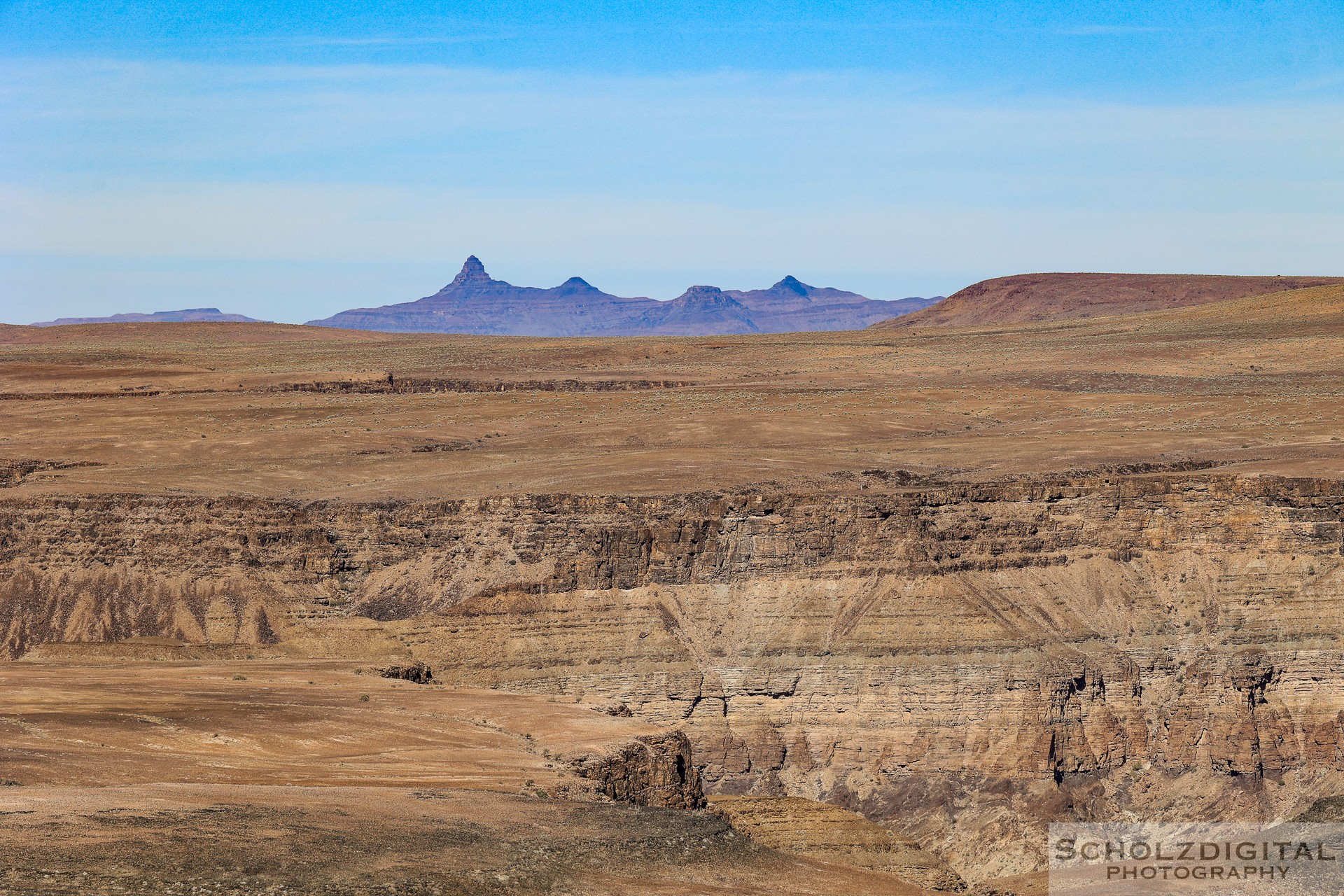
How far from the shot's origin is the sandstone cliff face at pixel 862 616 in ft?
196

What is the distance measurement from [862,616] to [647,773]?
23594mm

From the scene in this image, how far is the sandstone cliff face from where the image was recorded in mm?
59688

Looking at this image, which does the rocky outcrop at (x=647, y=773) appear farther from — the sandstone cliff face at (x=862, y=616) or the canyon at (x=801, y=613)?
the sandstone cliff face at (x=862, y=616)

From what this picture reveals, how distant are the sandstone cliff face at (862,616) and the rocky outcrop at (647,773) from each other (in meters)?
15.6

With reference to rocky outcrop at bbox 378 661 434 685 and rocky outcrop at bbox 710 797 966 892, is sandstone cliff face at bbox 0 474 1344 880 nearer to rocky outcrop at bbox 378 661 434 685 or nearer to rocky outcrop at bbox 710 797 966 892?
rocky outcrop at bbox 378 661 434 685

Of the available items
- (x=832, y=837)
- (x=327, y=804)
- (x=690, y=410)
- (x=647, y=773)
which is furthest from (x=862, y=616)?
(x=690, y=410)

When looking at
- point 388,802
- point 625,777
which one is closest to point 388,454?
point 625,777

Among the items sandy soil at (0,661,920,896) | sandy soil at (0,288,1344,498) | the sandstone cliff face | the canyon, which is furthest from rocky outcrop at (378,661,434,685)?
sandy soil at (0,288,1344,498)

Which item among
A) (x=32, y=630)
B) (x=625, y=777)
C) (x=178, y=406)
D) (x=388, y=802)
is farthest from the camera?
(x=178, y=406)

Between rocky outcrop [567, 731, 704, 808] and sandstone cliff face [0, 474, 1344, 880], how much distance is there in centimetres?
1562

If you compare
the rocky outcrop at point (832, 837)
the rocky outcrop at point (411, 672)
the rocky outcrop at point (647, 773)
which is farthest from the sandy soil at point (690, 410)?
the rocky outcrop at point (647, 773)

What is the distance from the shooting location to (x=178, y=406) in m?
110

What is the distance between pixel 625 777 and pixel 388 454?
50599 millimetres

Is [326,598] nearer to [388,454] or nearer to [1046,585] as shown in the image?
[388,454]
